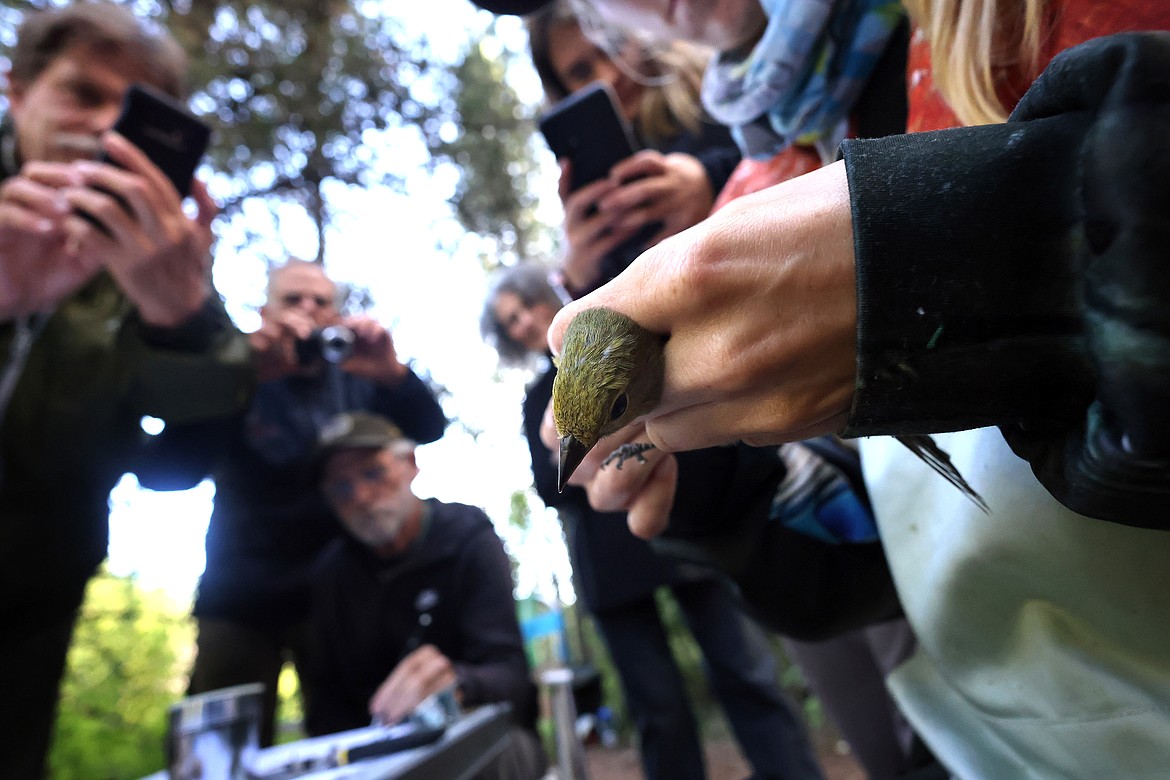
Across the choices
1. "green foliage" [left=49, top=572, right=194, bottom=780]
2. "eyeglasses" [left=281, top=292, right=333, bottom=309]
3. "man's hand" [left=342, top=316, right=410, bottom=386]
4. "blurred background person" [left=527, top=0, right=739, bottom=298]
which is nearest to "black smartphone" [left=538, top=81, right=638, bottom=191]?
"blurred background person" [left=527, top=0, right=739, bottom=298]

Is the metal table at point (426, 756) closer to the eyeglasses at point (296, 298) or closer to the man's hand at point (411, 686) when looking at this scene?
Result: the man's hand at point (411, 686)

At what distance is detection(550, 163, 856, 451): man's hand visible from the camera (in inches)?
20.4

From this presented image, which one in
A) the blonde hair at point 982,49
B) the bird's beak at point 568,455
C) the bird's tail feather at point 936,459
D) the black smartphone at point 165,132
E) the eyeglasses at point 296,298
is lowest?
the bird's tail feather at point 936,459

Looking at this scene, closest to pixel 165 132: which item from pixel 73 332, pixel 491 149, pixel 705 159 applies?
pixel 73 332

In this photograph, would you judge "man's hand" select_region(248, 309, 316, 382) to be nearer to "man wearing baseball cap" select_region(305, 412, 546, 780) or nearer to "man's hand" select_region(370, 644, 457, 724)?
"man wearing baseball cap" select_region(305, 412, 546, 780)

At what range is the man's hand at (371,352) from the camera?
2.86m

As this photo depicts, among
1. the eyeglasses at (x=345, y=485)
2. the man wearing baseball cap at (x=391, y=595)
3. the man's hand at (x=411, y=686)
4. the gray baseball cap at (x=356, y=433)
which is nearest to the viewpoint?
the man's hand at (x=411, y=686)

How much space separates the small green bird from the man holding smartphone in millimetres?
1705

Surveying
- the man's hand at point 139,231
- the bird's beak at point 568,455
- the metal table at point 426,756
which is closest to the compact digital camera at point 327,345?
the man's hand at point 139,231

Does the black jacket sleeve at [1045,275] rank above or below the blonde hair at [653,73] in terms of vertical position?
below

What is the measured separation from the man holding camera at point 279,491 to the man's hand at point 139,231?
23.1 inches

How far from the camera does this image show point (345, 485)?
325 centimetres

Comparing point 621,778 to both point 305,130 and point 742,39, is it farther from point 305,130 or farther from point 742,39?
point 742,39

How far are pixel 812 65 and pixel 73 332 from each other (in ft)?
6.49
